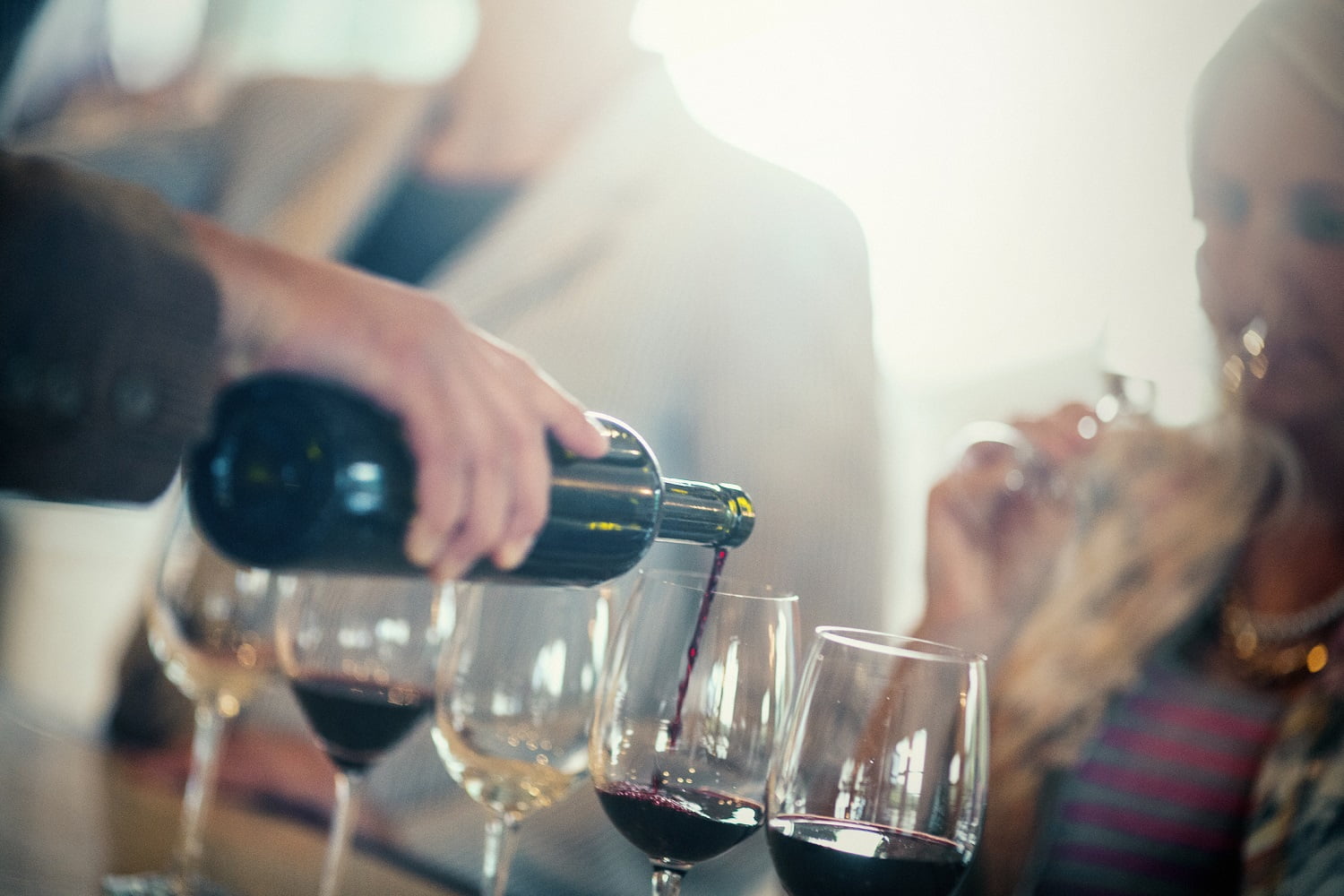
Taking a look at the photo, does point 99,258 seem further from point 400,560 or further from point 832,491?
point 832,491

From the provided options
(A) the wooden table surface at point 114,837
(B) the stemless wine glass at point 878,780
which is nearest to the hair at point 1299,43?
(B) the stemless wine glass at point 878,780

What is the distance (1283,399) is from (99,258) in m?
0.88

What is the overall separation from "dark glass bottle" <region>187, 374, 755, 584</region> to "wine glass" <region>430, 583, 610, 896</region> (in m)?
0.10

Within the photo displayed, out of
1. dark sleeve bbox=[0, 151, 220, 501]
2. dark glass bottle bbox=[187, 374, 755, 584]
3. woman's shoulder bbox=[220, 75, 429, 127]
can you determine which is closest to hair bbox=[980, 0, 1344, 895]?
dark glass bottle bbox=[187, 374, 755, 584]

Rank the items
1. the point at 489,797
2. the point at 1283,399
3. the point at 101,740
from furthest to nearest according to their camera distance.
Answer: the point at 101,740 → the point at 1283,399 → the point at 489,797

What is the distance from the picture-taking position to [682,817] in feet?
1.67

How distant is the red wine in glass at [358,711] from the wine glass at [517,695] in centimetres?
9

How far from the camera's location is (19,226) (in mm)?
451

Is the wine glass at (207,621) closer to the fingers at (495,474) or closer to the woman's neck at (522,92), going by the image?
the fingers at (495,474)

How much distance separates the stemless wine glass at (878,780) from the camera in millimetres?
484

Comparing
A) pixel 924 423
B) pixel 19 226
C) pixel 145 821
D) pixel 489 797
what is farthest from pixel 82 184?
pixel 924 423

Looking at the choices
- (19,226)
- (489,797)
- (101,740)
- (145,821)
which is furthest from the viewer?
(101,740)

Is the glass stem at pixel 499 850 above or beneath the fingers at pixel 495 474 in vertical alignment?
beneath

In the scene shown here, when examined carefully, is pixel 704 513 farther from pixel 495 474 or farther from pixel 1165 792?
pixel 1165 792
